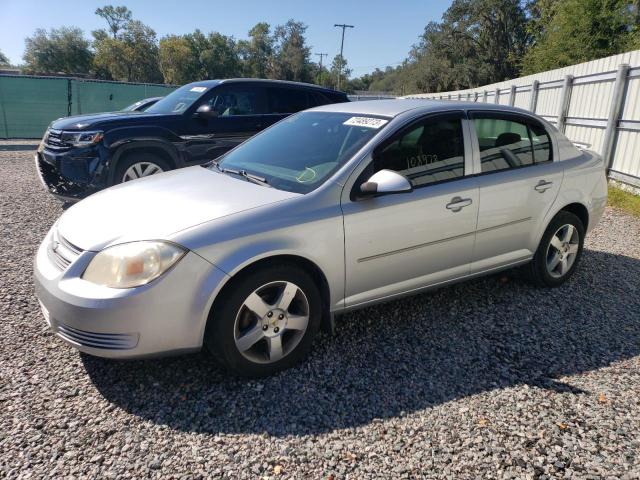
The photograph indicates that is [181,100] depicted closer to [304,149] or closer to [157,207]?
[304,149]

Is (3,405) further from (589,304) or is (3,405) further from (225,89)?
(225,89)

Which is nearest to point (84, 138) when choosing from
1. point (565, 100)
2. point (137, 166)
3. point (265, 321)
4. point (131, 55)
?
point (137, 166)

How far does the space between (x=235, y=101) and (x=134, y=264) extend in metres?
5.31

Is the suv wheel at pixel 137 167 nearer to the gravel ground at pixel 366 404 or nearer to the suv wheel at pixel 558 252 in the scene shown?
the gravel ground at pixel 366 404

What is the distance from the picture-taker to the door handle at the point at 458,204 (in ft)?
11.3

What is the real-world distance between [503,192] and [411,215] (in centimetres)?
96

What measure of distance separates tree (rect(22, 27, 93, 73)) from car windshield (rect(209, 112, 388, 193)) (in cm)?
9330

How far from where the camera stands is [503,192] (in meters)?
3.73

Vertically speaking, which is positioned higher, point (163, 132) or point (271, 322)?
point (163, 132)

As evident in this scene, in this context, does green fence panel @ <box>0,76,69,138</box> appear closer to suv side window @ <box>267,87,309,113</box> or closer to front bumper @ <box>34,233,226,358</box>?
suv side window @ <box>267,87,309,113</box>

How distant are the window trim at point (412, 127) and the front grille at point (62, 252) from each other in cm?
167

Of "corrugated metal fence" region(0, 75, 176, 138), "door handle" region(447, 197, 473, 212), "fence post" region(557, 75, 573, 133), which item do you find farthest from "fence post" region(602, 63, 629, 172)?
"corrugated metal fence" region(0, 75, 176, 138)

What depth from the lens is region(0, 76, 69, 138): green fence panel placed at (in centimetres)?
1519

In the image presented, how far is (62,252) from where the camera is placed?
9.33 ft
